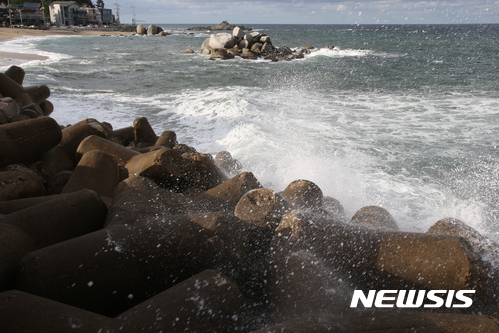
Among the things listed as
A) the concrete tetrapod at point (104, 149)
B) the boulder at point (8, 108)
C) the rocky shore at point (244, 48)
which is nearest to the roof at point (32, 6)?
the rocky shore at point (244, 48)

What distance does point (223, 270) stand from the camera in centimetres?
244

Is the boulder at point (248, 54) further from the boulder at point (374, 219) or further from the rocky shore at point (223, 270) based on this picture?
the rocky shore at point (223, 270)

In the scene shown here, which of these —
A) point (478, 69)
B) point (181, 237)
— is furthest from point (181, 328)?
point (478, 69)

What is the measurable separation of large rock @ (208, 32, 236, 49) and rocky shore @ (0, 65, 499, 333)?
29.9 meters

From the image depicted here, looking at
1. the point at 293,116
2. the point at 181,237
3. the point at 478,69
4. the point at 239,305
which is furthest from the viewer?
the point at 478,69

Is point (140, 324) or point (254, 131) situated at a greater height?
point (140, 324)

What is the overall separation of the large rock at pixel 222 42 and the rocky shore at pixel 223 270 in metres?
29.9

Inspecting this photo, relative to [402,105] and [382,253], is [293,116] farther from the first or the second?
[382,253]

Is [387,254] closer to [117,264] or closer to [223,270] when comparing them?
[223,270]

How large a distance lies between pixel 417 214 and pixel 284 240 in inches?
134

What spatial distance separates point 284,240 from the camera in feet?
8.72

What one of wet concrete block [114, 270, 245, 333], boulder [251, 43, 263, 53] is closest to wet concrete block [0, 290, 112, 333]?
wet concrete block [114, 270, 245, 333]

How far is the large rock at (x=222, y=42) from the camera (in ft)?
103

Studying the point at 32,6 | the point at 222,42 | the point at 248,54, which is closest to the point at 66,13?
the point at 32,6
